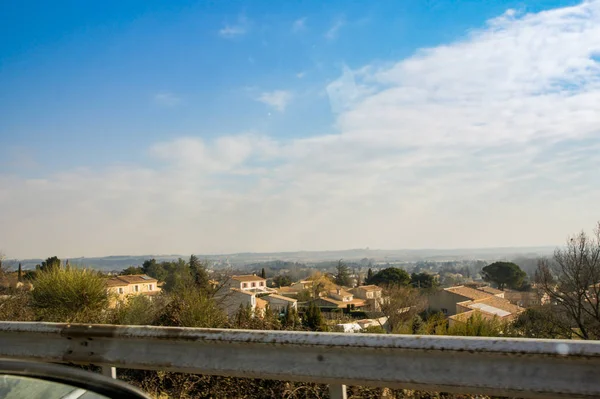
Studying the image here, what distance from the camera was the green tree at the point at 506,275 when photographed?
3031 inches

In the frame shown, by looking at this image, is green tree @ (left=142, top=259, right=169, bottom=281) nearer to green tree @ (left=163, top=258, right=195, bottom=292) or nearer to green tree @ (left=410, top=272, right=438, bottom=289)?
green tree @ (left=163, top=258, right=195, bottom=292)

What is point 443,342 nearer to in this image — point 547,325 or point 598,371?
point 598,371

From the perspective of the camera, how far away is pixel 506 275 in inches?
3063

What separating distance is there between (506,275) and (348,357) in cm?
8388

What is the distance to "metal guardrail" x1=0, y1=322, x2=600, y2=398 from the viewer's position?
87.2 inches

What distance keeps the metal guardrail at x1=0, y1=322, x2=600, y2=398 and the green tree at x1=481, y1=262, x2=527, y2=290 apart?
8285 cm

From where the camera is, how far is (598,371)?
2.15 m

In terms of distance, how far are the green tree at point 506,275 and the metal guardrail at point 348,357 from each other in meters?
82.9

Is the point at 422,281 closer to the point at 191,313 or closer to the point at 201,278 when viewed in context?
the point at 201,278

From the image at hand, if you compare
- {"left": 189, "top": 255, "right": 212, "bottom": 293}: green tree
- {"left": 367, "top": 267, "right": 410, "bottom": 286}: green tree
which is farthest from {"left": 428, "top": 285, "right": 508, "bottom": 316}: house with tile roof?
{"left": 189, "top": 255, "right": 212, "bottom": 293}: green tree

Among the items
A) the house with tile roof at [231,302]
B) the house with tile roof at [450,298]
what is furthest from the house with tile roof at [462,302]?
the house with tile roof at [231,302]

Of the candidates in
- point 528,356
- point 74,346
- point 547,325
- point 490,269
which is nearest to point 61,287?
point 74,346

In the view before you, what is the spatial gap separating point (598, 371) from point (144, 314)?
8.59 m

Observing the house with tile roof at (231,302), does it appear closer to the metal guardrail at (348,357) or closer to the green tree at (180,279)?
the green tree at (180,279)
